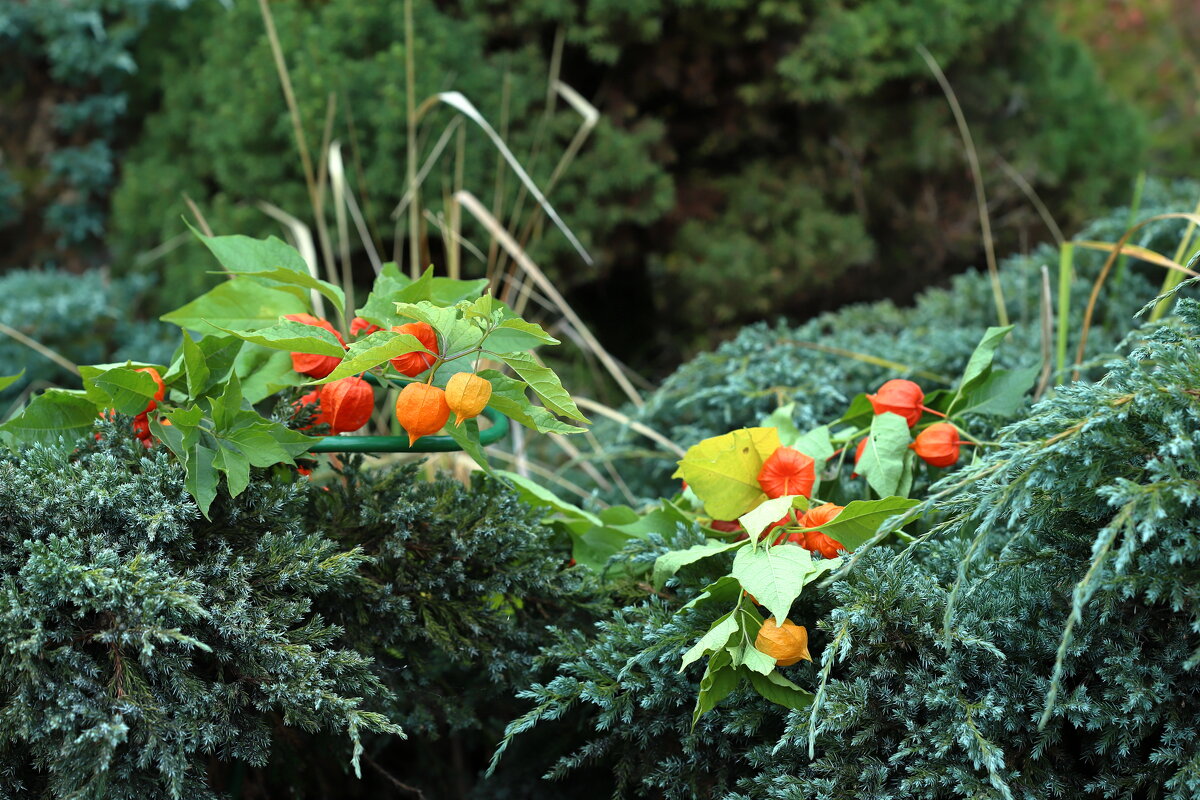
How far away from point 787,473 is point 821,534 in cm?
7

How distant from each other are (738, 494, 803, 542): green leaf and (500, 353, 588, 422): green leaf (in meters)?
0.18

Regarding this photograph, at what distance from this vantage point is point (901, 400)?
0.90 m

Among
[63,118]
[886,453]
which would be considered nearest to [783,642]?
[886,453]

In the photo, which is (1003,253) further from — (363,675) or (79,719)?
(79,719)

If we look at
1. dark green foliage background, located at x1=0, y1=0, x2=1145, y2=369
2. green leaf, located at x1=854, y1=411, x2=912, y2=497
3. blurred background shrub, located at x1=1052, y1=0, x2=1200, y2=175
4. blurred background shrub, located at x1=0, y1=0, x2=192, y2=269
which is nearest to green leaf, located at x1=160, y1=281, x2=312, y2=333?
green leaf, located at x1=854, y1=411, x2=912, y2=497

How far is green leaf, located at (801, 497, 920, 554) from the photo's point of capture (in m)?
0.76

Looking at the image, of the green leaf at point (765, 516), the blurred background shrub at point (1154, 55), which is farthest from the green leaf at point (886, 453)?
the blurred background shrub at point (1154, 55)

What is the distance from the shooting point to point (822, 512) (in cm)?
81

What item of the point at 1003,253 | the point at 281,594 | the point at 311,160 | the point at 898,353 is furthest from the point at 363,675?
the point at 1003,253

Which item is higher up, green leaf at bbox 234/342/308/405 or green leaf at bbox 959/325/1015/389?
green leaf at bbox 234/342/308/405

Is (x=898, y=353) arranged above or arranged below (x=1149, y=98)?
above

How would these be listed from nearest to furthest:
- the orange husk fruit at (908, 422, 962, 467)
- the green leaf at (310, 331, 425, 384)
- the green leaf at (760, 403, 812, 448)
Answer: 1. the green leaf at (310, 331, 425, 384)
2. the orange husk fruit at (908, 422, 962, 467)
3. the green leaf at (760, 403, 812, 448)

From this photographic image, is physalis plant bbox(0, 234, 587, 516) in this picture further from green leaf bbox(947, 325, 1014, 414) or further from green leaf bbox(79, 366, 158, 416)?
green leaf bbox(947, 325, 1014, 414)

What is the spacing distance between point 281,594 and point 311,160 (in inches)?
63.0
